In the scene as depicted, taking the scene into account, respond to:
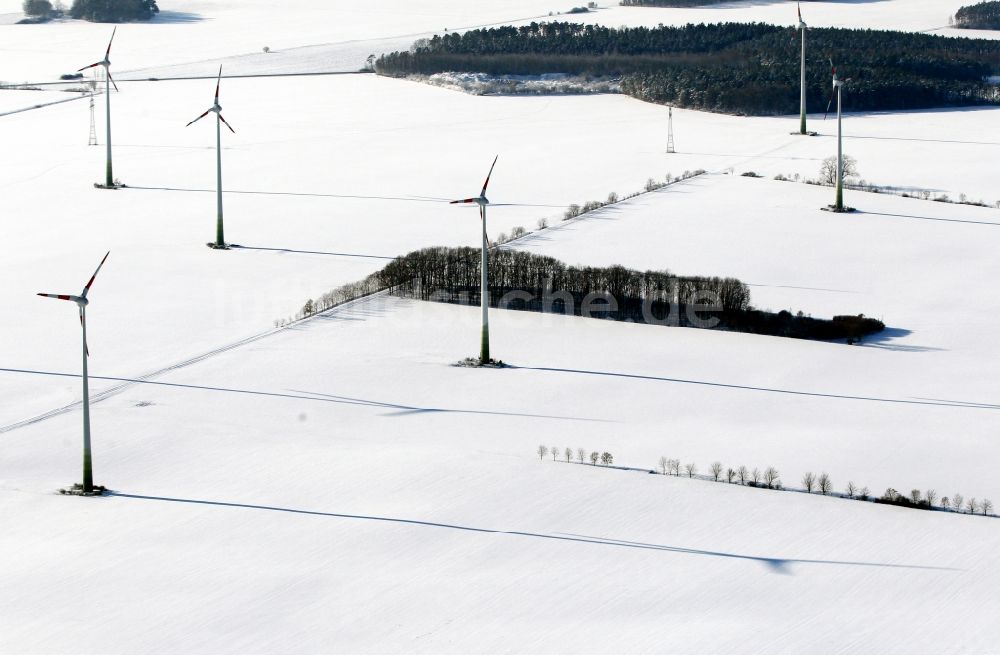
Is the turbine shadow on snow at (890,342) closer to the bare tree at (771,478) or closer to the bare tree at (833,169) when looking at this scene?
A: the bare tree at (771,478)

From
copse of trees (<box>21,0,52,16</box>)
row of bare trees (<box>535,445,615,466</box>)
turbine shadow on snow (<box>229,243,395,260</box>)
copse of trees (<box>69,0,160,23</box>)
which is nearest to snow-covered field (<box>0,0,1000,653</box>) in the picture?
turbine shadow on snow (<box>229,243,395,260</box>)

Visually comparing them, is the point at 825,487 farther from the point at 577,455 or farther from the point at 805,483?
the point at 577,455

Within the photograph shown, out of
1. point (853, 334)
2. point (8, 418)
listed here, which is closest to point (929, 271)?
point (853, 334)

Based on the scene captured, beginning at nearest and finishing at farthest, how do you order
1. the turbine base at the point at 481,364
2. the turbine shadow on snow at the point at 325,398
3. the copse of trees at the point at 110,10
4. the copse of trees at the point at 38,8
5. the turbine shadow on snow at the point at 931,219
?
1. the turbine shadow on snow at the point at 325,398
2. the turbine base at the point at 481,364
3. the turbine shadow on snow at the point at 931,219
4. the copse of trees at the point at 110,10
5. the copse of trees at the point at 38,8

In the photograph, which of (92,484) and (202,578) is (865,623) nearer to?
(202,578)

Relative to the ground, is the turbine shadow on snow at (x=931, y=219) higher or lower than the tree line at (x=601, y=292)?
higher

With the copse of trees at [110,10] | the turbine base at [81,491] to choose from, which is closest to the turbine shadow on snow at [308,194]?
the turbine base at [81,491]

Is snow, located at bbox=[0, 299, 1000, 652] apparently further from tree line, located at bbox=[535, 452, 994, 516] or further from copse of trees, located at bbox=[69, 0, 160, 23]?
copse of trees, located at bbox=[69, 0, 160, 23]
